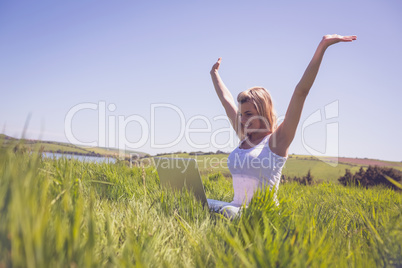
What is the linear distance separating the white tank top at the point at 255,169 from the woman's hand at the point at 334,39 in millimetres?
1309

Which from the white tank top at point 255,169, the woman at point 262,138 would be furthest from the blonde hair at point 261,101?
the white tank top at point 255,169

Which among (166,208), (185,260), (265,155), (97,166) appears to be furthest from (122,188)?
(185,260)

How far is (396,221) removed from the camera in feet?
5.44

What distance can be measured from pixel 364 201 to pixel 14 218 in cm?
388

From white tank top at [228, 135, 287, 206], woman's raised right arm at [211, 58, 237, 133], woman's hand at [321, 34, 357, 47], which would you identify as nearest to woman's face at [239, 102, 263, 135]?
white tank top at [228, 135, 287, 206]

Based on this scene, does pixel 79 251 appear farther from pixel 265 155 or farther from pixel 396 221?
pixel 265 155

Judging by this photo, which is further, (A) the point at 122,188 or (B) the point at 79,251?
(A) the point at 122,188

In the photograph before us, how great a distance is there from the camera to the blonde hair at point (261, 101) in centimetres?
→ 360

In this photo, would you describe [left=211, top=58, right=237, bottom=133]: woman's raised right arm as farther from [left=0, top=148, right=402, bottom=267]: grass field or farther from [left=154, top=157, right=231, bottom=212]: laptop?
[left=0, top=148, right=402, bottom=267]: grass field

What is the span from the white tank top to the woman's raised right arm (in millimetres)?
1206

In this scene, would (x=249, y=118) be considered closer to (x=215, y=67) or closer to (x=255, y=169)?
(x=255, y=169)

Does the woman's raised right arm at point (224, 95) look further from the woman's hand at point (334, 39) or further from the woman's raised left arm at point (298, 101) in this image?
the woman's hand at point (334, 39)

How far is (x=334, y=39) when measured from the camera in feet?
8.27

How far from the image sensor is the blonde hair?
3.60 meters
